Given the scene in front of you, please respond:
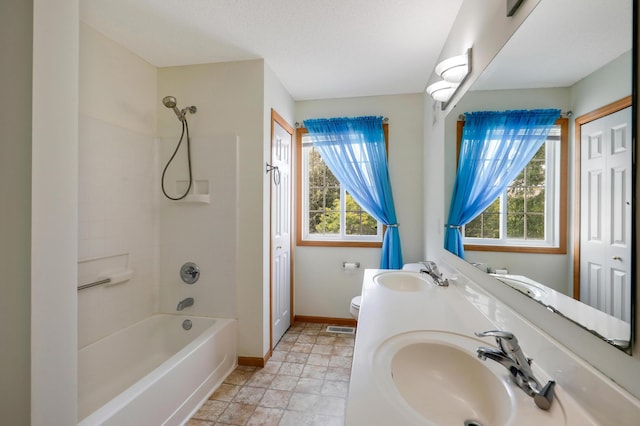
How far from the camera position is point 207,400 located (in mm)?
1959

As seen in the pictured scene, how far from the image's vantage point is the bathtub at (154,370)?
1459mm

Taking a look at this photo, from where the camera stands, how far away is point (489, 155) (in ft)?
4.30

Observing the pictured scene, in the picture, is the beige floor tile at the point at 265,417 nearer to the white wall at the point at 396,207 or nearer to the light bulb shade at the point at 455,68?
the white wall at the point at 396,207

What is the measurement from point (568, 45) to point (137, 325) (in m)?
2.90

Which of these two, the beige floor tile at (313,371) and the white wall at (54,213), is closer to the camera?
the white wall at (54,213)

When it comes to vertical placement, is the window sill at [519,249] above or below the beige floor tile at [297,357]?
above

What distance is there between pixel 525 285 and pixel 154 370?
189 centimetres

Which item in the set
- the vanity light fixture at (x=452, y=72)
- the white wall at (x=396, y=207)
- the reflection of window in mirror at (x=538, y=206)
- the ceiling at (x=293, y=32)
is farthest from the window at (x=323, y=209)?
the reflection of window in mirror at (x=538, y=206)

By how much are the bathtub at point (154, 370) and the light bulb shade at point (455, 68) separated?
2.31m

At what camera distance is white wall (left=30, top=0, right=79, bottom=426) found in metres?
0.89

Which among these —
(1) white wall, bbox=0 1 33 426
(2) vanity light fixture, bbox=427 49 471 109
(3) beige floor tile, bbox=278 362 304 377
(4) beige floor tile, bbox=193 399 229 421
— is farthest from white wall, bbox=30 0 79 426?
(2) vanity light fixture, bbox=427 49 471 109

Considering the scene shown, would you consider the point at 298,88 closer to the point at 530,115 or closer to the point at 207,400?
the point at 530,115

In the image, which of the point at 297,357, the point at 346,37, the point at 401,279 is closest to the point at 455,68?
the point at 346,37

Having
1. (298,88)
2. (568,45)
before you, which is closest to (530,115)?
(568,45)
